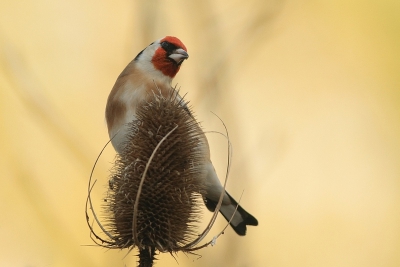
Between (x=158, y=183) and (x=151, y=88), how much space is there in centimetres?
103

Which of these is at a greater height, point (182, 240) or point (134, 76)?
point (134, 76)

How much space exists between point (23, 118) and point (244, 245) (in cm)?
226

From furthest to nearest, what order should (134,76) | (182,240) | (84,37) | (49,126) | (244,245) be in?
(84,37) < (49,126) < (244,245) < (134,76) < (182,240)

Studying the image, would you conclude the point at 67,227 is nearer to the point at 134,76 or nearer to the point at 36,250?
the point at 36,250

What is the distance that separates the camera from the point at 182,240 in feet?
7.11

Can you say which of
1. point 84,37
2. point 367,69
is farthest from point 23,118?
point 367,69

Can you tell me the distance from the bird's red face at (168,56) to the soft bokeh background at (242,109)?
26 cm

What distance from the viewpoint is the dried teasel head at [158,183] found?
2104mm

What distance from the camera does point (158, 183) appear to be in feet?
7.06

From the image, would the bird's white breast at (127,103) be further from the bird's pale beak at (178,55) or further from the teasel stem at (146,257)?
the teasel stem at (146,257)

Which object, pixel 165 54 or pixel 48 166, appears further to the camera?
pixel 48 166

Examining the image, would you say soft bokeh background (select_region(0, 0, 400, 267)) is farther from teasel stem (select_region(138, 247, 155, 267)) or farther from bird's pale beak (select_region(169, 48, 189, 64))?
teasel stem (select_region(138, 247, 155, 267))

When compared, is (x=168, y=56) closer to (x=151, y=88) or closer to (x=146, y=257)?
(x=151, y=88)

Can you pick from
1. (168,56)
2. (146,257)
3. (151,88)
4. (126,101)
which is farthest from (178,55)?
(146,257)
